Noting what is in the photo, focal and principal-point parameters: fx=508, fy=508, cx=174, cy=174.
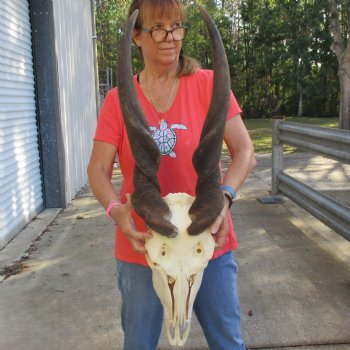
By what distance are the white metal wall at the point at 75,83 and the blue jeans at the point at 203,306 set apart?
209 inches

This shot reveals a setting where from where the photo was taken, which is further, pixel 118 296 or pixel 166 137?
pixel 118 296

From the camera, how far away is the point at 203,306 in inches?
93.1

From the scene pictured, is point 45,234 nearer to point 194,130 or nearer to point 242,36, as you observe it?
point 194,130

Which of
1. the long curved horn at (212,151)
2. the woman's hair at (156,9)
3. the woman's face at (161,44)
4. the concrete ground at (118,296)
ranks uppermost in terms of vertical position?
the woman's hair at (156,9)

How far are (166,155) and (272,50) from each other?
107ft

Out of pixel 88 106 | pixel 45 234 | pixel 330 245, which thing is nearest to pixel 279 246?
pixel 330 245

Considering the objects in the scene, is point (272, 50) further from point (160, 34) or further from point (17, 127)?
point (160, 34)

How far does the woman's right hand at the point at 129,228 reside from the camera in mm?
2010

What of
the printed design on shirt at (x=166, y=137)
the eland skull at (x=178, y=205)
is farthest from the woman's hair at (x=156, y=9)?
the printed design on shirt at (x=166, y=137)

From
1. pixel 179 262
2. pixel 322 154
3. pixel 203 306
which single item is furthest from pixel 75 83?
pixel 179 262

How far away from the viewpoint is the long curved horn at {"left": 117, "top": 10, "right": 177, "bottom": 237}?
189 centimetres

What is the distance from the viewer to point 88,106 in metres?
10.0

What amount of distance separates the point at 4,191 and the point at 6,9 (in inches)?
85.2

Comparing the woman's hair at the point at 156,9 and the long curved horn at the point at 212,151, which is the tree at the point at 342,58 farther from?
the long curved horn at the point at 212,151
